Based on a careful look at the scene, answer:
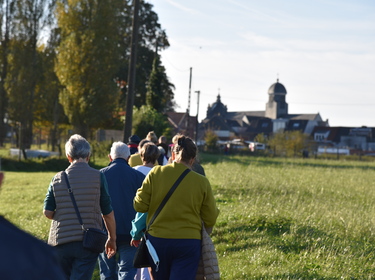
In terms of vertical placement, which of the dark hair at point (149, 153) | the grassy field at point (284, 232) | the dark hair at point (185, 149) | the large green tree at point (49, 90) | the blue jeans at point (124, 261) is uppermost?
the large green tree at point (49, 90)

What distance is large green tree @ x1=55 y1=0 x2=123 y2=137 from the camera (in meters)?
43.3

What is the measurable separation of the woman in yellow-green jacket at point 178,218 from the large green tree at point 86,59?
124ft

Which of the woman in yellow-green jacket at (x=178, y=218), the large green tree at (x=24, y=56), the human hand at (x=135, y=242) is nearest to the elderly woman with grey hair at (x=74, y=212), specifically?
the woman in yellow-green jacket at (x=178, y=218)

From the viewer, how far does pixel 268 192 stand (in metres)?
19.8

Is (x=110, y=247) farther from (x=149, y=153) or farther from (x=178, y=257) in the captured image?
(x=149, y=153)

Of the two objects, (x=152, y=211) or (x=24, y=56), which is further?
(x=24, y=56)

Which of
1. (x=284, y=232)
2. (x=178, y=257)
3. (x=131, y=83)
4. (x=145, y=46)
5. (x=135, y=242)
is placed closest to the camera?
(x=178, y=257)

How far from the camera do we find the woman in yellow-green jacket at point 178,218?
228 inches

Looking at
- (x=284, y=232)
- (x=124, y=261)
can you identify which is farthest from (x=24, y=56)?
(x=124, y=261)

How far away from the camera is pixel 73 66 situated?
43438 mm

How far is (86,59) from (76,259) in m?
38.5

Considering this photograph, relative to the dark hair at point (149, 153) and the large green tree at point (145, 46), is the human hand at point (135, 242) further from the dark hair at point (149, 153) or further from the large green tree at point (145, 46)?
the large green tree at point (145, 46)

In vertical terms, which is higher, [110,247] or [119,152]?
[119,152]

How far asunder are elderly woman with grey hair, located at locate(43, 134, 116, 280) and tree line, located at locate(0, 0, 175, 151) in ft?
102
